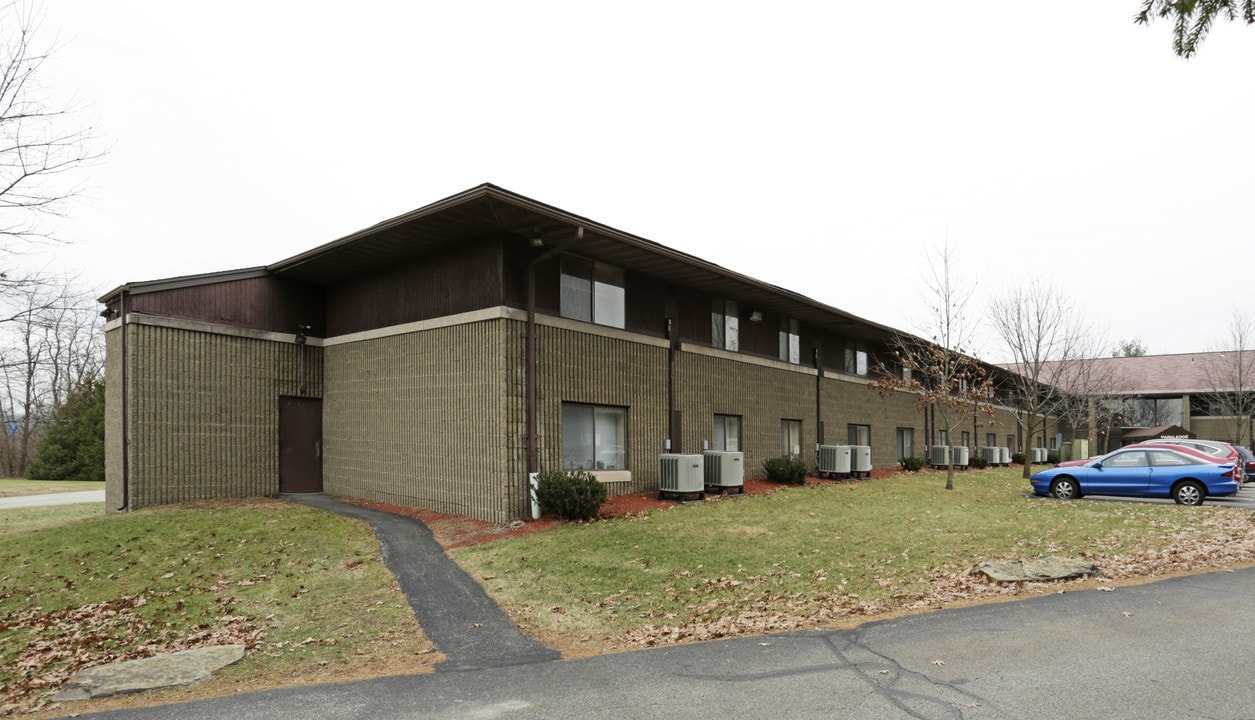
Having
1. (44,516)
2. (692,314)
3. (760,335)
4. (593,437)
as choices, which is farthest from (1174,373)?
(44,516)

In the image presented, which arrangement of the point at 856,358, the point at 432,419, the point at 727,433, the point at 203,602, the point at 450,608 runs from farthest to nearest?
the point at 856,358 < the point at 727,433 < the point at 432,419 < the point at 203,602 < the point at 450,608

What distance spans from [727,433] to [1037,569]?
437 inches

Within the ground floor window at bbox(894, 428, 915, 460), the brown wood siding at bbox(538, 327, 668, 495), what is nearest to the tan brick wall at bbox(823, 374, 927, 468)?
the ground floor window at bbox(894, 428, 915, 460)

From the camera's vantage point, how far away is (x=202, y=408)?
1633cm

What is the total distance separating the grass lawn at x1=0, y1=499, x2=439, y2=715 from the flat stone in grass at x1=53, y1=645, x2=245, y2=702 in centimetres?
17

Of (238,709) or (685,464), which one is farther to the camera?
(685,464)

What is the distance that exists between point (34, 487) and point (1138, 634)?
3796 cm

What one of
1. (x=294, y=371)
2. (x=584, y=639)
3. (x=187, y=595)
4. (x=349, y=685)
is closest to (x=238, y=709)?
(x=349, y=685)

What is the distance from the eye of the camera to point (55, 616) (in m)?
8.79

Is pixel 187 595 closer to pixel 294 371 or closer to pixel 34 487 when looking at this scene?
pixel 294 371

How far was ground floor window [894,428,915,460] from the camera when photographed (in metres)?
29.8

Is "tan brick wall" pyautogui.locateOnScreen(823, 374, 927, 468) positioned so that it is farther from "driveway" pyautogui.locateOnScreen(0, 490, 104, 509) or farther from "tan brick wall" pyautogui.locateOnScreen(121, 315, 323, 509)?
"driveway" pyautogui.locateOnScreen(0, 490, 104, 509)

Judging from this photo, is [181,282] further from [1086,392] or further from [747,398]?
[1086,392]

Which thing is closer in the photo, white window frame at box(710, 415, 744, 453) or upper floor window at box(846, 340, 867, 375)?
white window frame at box(710, 415, 744, 453)
